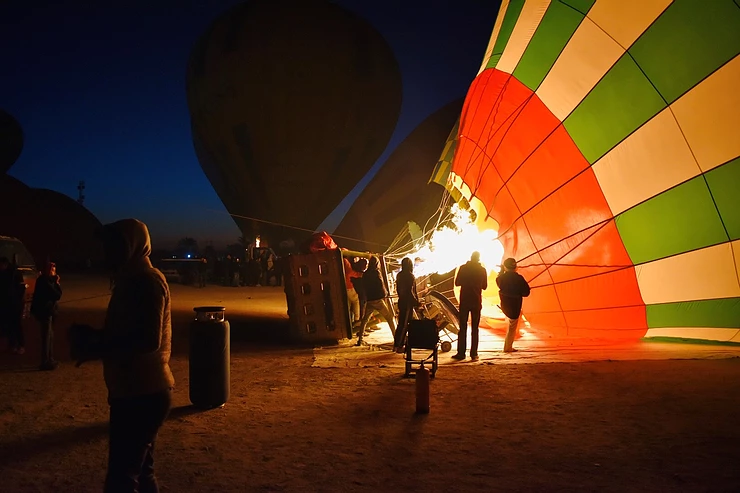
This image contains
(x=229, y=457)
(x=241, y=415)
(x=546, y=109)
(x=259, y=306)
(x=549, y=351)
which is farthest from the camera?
(x=259, y=306)

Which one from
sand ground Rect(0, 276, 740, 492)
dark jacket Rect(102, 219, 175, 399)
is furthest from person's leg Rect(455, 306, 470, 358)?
dark jacket Rect(102, 219, 175, 399)

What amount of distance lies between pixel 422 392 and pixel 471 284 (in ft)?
9.25

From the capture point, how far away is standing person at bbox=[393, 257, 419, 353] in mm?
7316

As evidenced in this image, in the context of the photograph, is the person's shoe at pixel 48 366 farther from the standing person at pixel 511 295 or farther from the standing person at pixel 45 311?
the standing person at pixel 511 295

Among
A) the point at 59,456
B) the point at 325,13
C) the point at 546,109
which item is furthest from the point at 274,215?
the point at 59,456

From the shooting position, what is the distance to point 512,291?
7121 mm

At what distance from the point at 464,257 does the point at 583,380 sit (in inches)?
162

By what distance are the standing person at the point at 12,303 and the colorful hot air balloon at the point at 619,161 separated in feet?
21.1

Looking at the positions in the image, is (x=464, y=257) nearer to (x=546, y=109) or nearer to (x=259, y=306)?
(x=546, y=109)

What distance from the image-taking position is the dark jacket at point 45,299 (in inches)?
239

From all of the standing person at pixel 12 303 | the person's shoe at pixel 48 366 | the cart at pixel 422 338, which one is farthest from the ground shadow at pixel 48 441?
the standing person at pixel 12 303

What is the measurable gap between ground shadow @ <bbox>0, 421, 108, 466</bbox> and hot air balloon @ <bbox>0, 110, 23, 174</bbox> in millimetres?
35912

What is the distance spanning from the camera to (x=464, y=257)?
368 inches

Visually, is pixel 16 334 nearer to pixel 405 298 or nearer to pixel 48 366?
pixel 48 366
